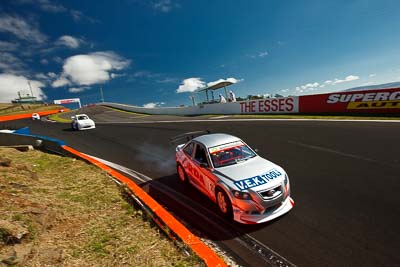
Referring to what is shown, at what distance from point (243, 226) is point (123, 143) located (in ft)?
33.0

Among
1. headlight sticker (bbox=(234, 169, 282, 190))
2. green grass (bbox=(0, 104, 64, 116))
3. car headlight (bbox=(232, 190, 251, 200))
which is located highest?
green grass (bbox=(0, 104, 64, 116))

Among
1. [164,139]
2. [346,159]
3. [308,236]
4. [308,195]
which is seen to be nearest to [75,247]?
[308,236]

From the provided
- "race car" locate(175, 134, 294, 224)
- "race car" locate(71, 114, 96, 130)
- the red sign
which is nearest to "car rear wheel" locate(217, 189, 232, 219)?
"race car" locate(175, 134, 294, 224)

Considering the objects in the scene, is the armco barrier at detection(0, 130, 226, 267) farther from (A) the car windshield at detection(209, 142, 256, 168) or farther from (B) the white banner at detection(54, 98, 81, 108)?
(B) the white banner at detection(54, 98, 81, 108)

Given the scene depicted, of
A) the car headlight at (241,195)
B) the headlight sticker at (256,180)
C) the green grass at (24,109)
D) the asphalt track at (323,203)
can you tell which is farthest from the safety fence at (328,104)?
the green grass at (24,109)

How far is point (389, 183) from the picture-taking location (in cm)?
505

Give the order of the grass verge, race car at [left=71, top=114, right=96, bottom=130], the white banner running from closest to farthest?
the grass verge
race car at [left=71, top=114, right=96, bottom=130]
the white banner

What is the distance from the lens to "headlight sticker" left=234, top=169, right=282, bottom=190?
401 cm

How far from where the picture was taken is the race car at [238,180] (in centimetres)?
394

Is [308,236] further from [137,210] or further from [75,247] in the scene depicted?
[75,247]

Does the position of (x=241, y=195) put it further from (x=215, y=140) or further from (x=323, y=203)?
(x=323, y=203)

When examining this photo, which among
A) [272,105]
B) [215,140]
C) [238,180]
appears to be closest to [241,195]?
[238,180]

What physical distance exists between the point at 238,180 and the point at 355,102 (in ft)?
50.4

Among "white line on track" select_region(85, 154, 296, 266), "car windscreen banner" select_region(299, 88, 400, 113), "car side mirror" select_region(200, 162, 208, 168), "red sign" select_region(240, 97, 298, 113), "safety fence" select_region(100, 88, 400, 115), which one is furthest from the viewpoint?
"red sign" select_region(240, 97, 298, 113)
